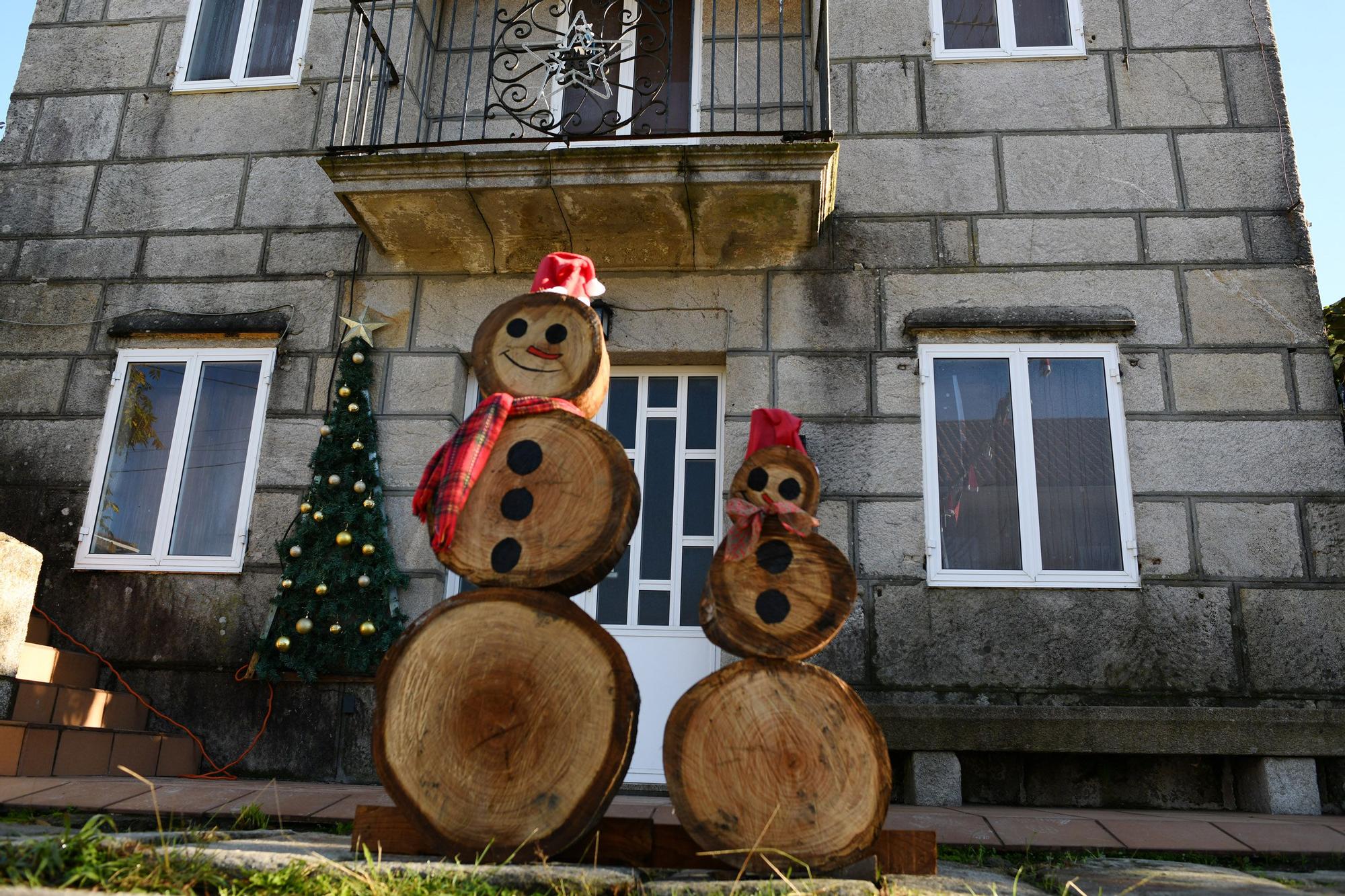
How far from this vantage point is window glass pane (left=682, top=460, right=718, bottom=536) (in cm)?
594

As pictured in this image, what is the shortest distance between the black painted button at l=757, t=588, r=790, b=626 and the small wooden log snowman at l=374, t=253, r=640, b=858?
46 centimetres

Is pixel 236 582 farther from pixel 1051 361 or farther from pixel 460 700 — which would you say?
pixel 1051 361

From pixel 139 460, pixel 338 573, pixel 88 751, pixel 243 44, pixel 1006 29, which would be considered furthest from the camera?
pixel 243 44

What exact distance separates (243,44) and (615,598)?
4.75 meters

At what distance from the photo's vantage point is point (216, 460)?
625 centimetres

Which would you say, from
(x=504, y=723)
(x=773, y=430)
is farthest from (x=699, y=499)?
(x=504, y=723)

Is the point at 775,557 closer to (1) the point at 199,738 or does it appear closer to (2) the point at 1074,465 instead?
(2) the point at 1074,465

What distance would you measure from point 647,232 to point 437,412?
165 centimetres

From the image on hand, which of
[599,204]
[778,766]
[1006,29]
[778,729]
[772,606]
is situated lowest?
[778,766]

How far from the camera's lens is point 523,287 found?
6.28 m

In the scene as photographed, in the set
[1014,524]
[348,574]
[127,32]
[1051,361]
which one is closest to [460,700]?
[348,574]

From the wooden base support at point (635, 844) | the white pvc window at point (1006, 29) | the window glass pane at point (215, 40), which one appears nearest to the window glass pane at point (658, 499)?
the wooden base support at point (635, 844)

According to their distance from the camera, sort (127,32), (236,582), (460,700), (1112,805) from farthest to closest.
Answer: (127,32)
(236,582)
(1112,805)
(460,700)

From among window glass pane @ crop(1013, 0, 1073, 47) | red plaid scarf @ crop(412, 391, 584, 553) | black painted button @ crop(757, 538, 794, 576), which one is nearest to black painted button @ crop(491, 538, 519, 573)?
red plaid scarf @ crop(412, 391, 584, 553)
